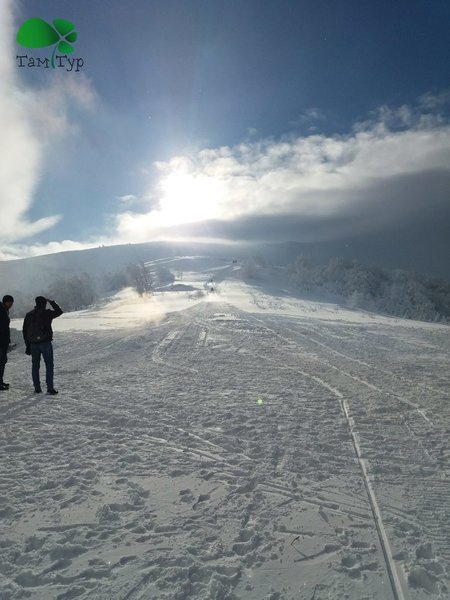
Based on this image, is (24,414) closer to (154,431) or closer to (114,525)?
(154,431)

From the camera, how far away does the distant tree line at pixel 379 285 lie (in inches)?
2727

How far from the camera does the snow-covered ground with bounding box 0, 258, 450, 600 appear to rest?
3.03m

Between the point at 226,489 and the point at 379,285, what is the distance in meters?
84.4

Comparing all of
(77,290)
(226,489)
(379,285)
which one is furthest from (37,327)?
(379,285)

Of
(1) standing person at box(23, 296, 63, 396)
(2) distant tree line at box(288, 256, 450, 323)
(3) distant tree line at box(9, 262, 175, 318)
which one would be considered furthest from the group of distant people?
(2) distant tree line at box(288, 256, 450, 323)

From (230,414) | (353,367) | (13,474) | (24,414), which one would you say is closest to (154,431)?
(230,414)

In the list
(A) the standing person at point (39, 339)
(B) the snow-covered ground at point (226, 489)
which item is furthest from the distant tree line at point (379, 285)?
(A) the standing person at point (39, 339)

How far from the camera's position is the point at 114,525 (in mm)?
3645

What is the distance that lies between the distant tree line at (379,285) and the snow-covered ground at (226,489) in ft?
202

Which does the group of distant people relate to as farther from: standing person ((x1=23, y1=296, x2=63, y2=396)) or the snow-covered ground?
the snow-covered ground

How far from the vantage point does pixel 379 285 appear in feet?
267

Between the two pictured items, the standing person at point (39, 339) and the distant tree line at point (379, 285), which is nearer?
the standing person at point (39, 339)

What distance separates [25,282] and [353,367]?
144m

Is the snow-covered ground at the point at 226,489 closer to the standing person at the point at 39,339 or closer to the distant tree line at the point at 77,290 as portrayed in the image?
the standing person at the point at 39,339
